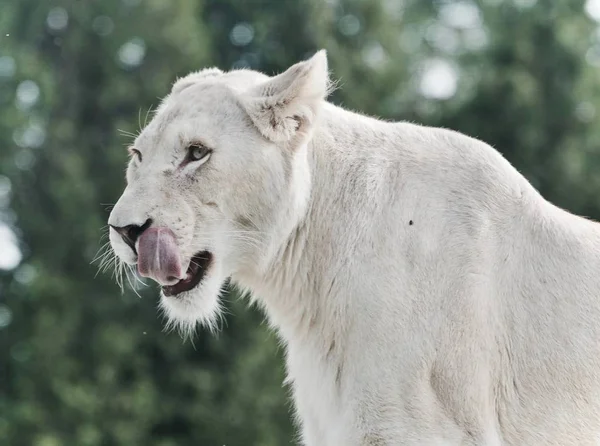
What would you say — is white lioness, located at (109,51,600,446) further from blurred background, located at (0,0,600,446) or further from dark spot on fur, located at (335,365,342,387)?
blurred background, located at (0,0,600,446)

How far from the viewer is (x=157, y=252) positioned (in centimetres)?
547

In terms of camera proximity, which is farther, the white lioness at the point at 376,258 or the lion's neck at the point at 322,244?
the lion's neck at the point at 322,244

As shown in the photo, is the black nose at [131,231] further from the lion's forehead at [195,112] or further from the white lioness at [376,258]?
the lion's forehead at [195,112]

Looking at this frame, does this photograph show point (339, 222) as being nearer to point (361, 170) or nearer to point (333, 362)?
point (361, 170)

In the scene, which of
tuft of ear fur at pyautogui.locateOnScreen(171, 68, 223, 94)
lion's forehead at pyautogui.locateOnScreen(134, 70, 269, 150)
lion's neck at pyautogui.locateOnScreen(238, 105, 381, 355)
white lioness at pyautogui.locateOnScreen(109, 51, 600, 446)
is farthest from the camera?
tuft of ear fur at pyautogui.locateOnScreen(171, 68, 223, 94)

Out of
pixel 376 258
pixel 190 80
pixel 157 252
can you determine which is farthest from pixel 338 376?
pixel 190 80

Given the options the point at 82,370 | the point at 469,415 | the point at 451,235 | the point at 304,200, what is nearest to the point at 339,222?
the point at 304,200

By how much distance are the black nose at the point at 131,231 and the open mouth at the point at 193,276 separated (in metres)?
0.36

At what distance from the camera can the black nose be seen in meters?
5.47

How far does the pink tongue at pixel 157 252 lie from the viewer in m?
5.47

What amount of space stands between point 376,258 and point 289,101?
852mm

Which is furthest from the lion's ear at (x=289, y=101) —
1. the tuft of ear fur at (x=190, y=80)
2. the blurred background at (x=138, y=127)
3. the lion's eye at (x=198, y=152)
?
the blurred background at (x=138, y=127)

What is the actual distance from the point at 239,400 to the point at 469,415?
739 inches

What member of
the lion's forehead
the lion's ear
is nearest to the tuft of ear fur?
the lion's forehead
